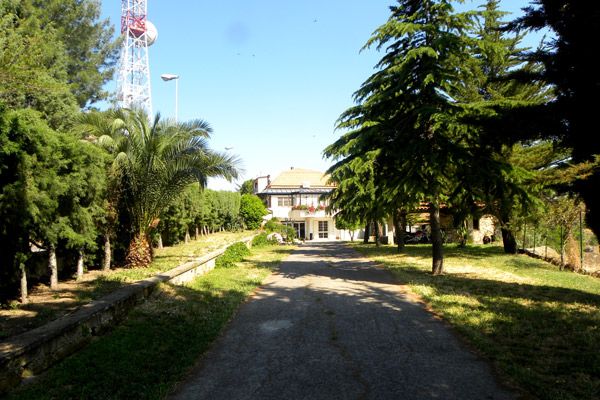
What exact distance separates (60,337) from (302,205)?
1918 inches

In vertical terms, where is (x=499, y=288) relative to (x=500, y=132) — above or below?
below

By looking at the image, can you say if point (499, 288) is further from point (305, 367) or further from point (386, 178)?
point (305, 367)

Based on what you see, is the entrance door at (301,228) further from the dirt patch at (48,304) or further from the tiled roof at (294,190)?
the dirt patch at (48,304)

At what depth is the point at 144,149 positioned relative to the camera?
45.4 feet

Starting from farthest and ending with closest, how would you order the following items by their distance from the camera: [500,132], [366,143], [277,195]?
1. [277,195]
2. [366,143]
3. [500,132]

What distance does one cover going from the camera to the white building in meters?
53.6

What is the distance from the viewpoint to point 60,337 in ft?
18.1

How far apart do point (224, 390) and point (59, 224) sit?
21.0 feet

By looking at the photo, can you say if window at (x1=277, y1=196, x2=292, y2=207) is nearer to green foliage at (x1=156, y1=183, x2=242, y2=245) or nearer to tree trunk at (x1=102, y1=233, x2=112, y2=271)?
green foliage at (x1=156, y1=183, x2=242, y2=245)

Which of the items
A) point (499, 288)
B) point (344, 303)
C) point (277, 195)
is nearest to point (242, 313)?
point (344, 303)

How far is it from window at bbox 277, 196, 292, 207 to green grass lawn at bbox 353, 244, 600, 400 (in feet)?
142

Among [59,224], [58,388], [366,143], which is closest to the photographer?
[58,388]

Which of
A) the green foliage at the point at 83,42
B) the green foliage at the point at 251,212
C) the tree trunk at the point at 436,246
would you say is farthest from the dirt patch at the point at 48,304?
the green foliage at the point at 251,212

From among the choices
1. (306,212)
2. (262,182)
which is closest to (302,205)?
(306,212)
